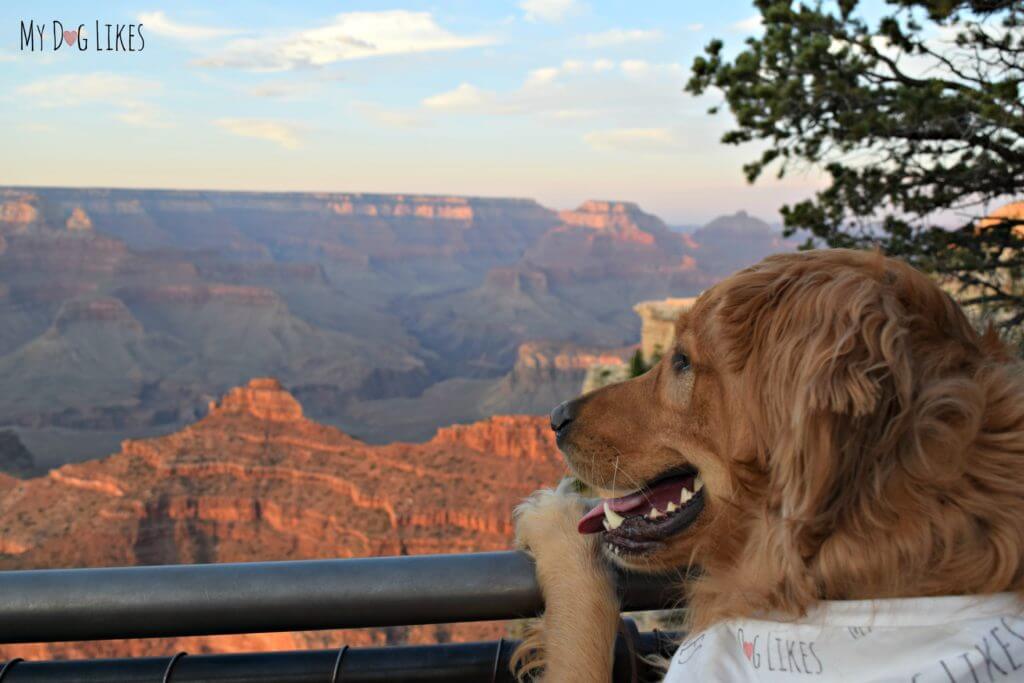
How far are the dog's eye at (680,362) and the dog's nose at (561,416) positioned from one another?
408mm

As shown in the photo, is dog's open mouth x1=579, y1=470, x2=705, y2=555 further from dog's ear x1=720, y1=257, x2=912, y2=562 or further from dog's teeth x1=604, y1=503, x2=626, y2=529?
dog's ear x1=720, y1=257, x2=912, y2=562

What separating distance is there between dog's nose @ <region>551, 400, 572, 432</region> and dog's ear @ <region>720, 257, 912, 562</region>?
29.3 inches

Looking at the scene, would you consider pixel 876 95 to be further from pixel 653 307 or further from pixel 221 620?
pixel 653 307

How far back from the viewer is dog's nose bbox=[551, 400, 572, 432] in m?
2.57

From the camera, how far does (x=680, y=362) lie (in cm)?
226

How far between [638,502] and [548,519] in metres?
0.25

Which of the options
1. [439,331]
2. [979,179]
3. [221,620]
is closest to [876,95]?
[979,179]

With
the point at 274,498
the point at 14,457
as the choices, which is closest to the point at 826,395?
the point at 274,498

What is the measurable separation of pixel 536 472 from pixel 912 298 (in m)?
52.8

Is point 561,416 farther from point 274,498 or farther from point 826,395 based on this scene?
point 274,498

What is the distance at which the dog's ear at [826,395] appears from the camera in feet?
5.34

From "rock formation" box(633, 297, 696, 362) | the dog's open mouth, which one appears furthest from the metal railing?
"rock formation" box(633, 297, 696, 362)

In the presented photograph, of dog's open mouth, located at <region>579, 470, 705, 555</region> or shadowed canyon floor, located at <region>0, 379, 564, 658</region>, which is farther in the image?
shadowed canyon floor, located at <region>0, 379, 564, 658</region>

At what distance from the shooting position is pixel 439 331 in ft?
526
